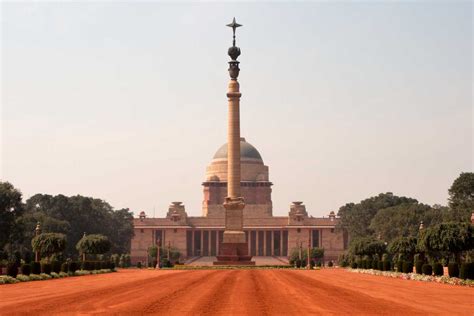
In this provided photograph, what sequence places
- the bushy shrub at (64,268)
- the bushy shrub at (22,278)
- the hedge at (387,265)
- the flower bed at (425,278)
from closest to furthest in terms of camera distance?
1. the flower bed at (425,278)
2. the bushy shrub at (22,278)
3. the bushy shrub at (64,268)
4. the hedge at (387,265)

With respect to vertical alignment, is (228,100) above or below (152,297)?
above

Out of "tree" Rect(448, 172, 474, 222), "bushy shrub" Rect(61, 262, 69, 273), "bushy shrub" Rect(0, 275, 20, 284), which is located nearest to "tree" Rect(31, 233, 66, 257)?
"bushy shrub" Rect(61, 262, 69, 273)

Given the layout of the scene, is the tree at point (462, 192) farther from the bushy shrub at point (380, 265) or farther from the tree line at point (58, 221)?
the tree line at point (58, 221)

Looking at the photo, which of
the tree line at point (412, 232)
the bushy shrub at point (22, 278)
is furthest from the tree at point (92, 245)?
the bushy shrub at point (22, 278)

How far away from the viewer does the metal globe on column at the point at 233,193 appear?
419 feet

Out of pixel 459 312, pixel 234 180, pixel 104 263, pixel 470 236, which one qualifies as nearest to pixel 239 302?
pixel 459 312

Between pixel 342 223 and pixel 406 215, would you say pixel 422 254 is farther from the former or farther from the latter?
pixel 342 223

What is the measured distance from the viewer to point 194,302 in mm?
37469

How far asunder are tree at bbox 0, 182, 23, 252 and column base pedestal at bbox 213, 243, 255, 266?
1195 inches

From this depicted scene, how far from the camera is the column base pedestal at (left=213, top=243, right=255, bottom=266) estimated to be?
125206mm

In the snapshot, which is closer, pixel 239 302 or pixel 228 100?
pixel 239 302

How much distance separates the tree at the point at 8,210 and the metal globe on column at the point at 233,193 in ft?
100

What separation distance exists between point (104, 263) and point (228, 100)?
4358 cm

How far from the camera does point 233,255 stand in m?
127
